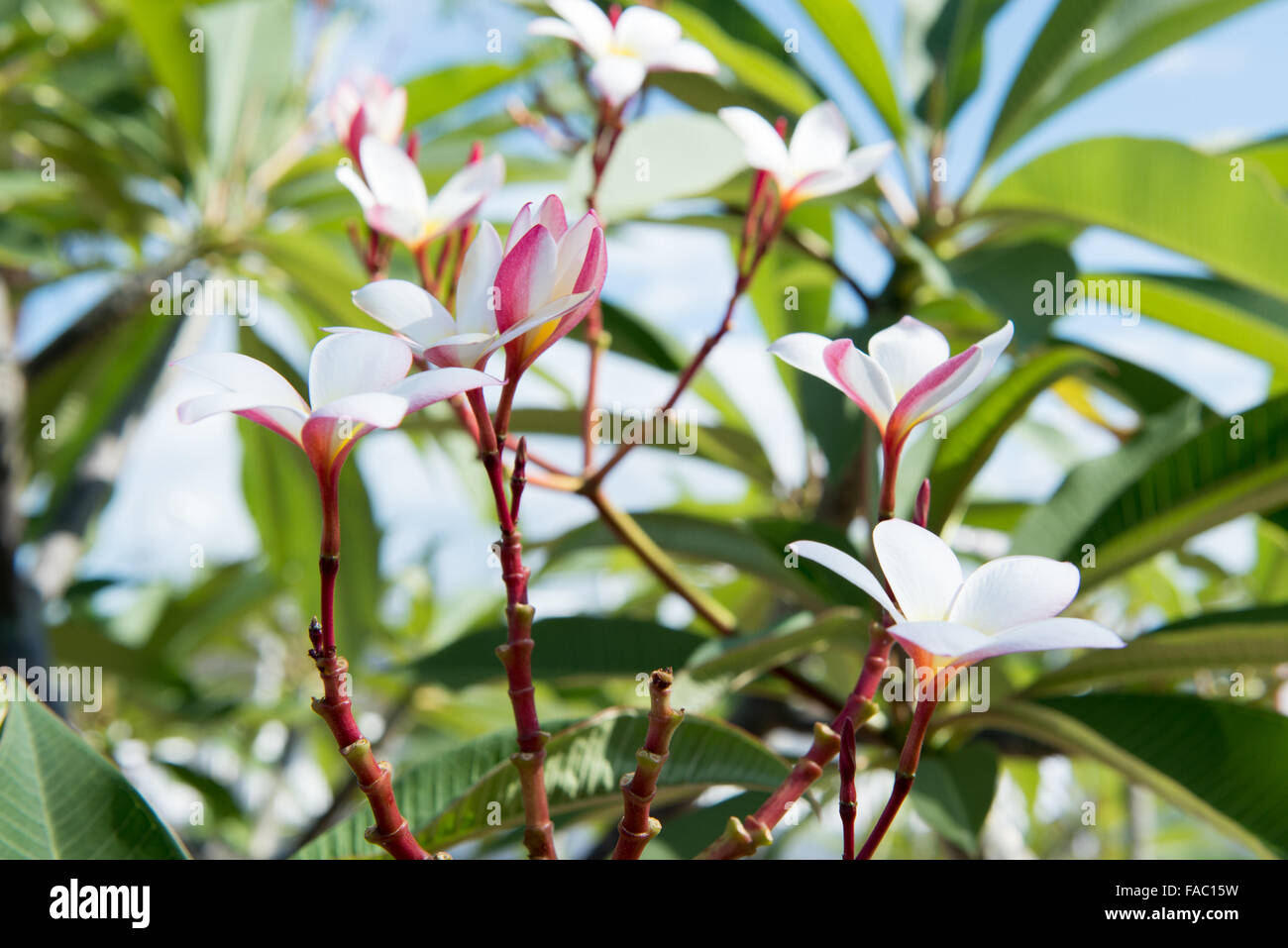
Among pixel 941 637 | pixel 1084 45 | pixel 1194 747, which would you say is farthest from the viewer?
pixel 1084 45

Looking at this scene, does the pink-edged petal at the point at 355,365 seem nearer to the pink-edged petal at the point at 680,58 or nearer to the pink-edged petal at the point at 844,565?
the pink-edged petal at the point at 844,565

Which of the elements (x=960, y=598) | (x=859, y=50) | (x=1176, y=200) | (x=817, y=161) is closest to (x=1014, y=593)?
(x=960, y=598)

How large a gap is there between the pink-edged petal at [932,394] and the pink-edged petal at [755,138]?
16cm

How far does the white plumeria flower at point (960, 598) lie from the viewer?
24cm

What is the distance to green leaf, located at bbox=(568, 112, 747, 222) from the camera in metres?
0.72

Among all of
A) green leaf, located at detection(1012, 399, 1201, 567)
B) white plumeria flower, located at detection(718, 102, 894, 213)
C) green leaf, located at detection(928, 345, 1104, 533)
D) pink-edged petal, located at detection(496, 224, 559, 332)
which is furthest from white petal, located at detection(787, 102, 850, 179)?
green leaf, located at detection(1012, 399, 1201, 567)

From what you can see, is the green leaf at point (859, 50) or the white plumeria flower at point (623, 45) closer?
the white plumeria flower at point (623, 45)

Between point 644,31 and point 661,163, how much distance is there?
0.27 metres

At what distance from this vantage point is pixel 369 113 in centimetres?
54

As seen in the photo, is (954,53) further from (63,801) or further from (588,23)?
(63,801)

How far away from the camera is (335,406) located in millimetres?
236

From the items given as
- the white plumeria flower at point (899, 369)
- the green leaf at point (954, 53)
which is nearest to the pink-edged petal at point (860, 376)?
the white plumeria flower at point (899, 369)
